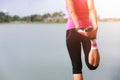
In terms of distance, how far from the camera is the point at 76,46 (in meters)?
2.04

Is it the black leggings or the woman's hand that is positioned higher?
the woman's hand

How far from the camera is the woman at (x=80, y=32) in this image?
200 cm

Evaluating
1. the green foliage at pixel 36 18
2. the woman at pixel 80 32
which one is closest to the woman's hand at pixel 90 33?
the woman at pixel 80 32

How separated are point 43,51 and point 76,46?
204 millimetres

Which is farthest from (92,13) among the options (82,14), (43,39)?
(43,39)

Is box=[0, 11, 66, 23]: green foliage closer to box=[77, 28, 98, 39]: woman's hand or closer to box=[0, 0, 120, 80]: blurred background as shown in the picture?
box=[0, 0, 120, 80]: blurred background

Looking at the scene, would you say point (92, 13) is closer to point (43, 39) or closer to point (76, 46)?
point (76, 46)

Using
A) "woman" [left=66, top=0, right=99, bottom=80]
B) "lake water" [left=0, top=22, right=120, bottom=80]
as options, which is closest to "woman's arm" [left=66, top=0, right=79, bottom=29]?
"woman" [left=66, top=0, right=99, bottom=80]

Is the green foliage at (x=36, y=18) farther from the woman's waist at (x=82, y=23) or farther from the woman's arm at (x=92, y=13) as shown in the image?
the woman's arm at (x=92, y=13)

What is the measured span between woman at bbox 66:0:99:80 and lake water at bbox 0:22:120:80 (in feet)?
0.12

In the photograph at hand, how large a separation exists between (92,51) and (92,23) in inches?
6.4

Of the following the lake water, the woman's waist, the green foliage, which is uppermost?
the green foliage

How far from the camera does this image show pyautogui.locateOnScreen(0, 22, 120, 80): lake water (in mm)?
2080

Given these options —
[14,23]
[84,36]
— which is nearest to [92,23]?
[84,36]
